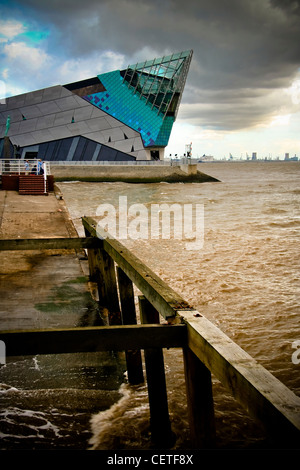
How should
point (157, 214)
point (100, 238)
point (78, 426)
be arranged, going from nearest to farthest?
point (78, 426)
point (100, 238)
point (157, 214)

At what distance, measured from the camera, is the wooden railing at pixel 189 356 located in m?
1.93

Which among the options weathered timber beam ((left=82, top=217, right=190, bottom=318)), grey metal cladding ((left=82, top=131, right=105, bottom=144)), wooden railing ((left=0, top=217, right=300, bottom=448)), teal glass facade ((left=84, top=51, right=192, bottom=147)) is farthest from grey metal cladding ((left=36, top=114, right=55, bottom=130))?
wooden railing ((left=0, top=217, right=300, bottom=448))

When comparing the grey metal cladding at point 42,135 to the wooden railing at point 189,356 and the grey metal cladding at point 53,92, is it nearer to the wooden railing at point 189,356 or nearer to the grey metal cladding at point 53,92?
the grey metal cladding at point 53,92

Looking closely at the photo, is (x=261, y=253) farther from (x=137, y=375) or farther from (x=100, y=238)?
(x=137, y=375)

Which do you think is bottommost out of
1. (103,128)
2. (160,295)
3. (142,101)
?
(160,295)

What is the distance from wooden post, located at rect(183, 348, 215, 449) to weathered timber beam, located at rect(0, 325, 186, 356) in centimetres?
18

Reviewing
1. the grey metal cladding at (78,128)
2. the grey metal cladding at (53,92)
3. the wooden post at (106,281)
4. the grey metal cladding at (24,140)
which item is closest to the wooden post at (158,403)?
the wooden post at (106,281)

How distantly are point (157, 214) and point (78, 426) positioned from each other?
59.8ft

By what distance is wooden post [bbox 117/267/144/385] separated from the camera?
4656 millimetres

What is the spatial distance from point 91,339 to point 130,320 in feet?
7.44

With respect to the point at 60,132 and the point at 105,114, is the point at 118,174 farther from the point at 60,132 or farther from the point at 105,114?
the point at 60,132

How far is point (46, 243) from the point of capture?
21.8 ft

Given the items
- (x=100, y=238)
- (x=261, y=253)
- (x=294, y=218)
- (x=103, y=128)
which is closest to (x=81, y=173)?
(x=103, y=128)

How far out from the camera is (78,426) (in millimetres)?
3678
